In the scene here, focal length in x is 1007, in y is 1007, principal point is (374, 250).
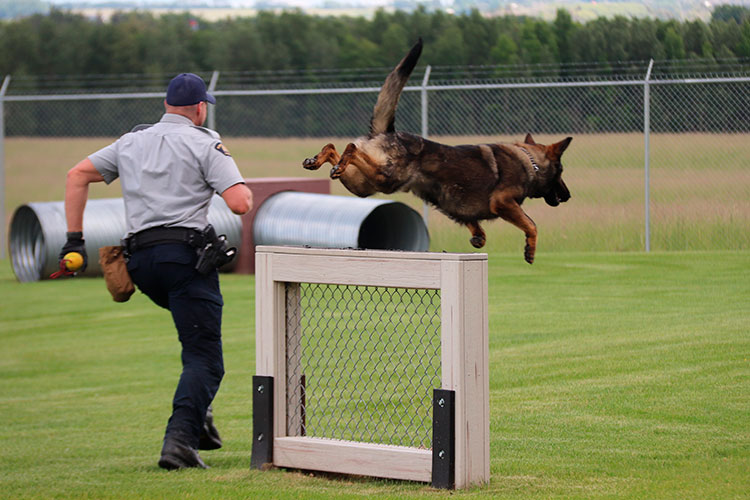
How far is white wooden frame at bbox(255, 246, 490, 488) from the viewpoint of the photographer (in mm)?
4441

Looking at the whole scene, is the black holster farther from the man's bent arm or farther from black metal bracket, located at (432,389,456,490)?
black metal bracket, located at (432,389,456,490)

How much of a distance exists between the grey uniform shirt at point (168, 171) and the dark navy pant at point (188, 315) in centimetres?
16

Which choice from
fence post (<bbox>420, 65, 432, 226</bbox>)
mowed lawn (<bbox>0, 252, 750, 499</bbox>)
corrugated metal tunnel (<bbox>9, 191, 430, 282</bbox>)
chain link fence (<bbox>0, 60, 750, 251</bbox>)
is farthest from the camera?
fence post (<bbox>420, 65, 432, 226</bbox>)

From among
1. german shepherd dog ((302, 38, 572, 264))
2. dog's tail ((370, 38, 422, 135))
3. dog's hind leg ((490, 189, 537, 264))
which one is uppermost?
dog's tail ((370, 38, 422, 135))

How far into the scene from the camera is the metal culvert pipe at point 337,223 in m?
13.0

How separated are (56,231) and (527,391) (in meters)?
8.72

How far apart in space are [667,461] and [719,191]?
9431mm

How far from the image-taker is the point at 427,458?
4574 millimetres

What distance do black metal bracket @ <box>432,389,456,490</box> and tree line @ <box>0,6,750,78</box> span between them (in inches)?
357

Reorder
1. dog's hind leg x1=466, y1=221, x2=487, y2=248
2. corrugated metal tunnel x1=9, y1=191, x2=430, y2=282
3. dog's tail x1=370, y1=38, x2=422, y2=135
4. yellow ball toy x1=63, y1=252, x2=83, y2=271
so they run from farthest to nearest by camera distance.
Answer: corrugated metal tunnel x1=9, y1=191, x2=430, y2=282
yellow ball toy x1=63, y1=252, x2=83, y2=271
dog's tail x1=370, y1=38, x2=422, y2=135
dog's hind leg x1=466, y1=221, x2=487, y2=248

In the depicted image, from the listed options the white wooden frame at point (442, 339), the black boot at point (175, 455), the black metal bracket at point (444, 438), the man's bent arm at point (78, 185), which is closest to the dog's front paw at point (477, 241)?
the white wooden frame at point (442, 339)

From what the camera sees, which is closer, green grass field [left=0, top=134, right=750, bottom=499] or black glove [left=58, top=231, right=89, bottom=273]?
green grass field [left=0, top=134, right=750, bottom=499]

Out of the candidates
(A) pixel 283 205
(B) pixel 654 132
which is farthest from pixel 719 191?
(A) pixel 283 205

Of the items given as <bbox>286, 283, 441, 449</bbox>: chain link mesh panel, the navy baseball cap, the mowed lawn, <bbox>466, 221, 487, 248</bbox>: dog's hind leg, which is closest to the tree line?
the mowed lawn
